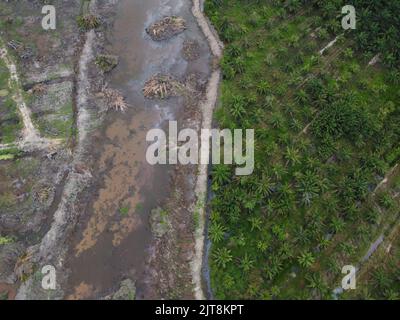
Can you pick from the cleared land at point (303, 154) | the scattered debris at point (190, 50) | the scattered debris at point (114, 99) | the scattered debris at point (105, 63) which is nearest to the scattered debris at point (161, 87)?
the scattered debris at point (114, 99)

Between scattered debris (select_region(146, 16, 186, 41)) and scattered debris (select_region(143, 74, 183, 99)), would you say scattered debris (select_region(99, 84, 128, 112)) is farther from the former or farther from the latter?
scattered debris (select_region(146, 16, 186, 41))

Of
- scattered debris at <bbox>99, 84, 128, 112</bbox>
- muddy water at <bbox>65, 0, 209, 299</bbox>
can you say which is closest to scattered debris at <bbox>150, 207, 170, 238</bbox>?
muddy water at <bbox>65, 0, 209, 299</bbox>

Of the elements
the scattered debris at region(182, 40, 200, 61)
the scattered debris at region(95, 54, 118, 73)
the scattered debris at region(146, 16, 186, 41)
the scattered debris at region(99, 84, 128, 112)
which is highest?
the scattered debris at region(146, 16, 186, 41)
